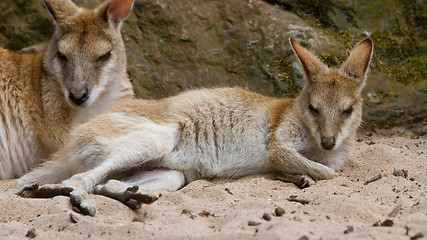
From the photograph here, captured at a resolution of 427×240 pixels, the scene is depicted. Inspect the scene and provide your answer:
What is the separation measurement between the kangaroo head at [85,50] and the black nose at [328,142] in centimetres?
275

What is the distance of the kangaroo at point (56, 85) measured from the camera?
6016 millimetres

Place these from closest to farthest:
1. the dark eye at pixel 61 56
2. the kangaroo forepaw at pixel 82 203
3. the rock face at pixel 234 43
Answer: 1. the kangaroo forepaw at pixel 82 203
2. the dark eye at pixel 61 56
3. the rock face at pixel 234 43

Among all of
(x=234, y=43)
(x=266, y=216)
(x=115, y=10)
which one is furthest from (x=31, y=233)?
(x=234, y=43)

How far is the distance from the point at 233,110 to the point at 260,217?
2.35m

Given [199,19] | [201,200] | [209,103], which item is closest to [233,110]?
[209,103]

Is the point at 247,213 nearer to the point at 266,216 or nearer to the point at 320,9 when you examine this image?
the point at 266,216

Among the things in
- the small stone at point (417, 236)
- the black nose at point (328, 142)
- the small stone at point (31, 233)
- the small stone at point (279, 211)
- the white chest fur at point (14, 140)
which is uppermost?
the small stone at point (417, 236)

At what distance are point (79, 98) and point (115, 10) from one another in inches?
52.5

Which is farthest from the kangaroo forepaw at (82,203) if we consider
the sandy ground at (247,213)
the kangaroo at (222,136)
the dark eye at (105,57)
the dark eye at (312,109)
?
the dark eye at (312,109)

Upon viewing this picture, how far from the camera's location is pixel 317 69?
5832 mm

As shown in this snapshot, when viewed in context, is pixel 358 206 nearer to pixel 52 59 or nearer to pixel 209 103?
pixel 209 103

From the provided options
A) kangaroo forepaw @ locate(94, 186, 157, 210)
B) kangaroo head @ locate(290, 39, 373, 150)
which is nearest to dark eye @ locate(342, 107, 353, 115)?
kangaroo head @ locate(290, 39, 373, 150)

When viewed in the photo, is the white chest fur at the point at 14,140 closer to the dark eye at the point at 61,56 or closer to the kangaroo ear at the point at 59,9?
the dark eye at the point at 61,56

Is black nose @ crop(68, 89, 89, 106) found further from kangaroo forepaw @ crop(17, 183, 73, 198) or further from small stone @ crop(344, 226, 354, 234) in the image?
small stone @ crop(344, 226, 354, 234)
